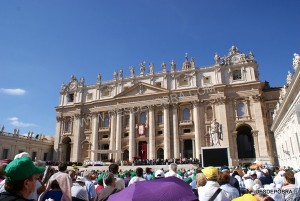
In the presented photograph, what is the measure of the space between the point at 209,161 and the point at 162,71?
90.8ft

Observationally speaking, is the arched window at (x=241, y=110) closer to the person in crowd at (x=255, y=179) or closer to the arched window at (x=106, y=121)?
the arched window at (x=106, y=121)

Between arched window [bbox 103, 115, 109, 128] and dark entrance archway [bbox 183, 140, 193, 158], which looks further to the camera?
arched window [bbox 103, 115, 109, 128]

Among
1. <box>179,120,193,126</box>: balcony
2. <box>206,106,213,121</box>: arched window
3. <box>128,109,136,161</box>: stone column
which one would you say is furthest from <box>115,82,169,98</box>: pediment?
<box>206,106,213,121</box>: arched window

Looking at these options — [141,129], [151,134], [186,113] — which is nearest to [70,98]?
[141,129]

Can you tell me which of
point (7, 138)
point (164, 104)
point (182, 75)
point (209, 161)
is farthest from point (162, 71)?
point (7, 138)

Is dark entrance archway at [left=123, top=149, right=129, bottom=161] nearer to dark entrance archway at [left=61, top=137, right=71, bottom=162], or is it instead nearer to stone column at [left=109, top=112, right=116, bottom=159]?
stone column at [left=109, top=112, right=116, bottom=159]

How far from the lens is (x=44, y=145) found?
5381cm

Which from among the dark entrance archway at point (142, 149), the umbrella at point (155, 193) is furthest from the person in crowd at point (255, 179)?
the dark entrance archway at point (142, 149)

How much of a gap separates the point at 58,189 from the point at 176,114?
129ft

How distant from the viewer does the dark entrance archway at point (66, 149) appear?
51.8 meters

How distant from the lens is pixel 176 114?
43.4 m

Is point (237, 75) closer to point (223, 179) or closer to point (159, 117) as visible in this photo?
point (159, 117)

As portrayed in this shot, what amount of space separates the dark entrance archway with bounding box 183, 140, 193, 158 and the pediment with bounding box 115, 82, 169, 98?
9.81 meters

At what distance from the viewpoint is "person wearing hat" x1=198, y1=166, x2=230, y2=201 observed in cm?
427
